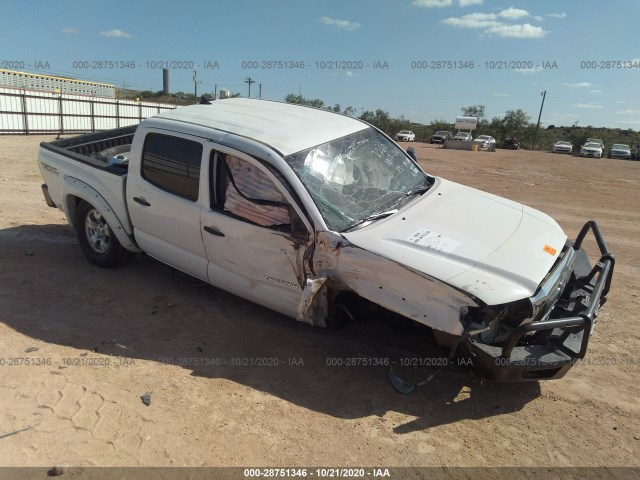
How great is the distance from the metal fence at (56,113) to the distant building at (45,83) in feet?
31.1

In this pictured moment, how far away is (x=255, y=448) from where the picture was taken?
9.42ft

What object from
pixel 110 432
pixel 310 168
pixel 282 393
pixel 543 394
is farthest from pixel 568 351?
pixel 110 432

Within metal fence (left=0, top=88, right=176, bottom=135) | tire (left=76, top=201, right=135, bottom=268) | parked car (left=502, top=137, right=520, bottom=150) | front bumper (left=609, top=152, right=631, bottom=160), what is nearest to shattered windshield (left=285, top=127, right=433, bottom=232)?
tire (left=76, top=201, right=135, bottom=268)

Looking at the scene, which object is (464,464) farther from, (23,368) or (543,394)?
(23,368)

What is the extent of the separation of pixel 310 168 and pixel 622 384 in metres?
2.99

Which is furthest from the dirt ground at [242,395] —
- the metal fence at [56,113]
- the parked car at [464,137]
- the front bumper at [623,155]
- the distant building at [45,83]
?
the front bumper at [623,155]

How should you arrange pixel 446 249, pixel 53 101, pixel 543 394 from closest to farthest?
pixel 446 249 → pixel 543 394 → pixel 53 101

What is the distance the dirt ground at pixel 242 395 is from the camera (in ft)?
9.38

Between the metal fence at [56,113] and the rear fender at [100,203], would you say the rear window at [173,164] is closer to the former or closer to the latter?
the rear fender at [100,203]

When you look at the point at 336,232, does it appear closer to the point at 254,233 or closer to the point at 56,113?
the point at 254,233

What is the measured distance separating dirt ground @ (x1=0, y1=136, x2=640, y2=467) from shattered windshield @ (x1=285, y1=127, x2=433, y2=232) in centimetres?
121

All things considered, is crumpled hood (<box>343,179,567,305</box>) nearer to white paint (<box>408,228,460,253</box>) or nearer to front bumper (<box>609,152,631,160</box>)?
white paint (<box>408,228,460,253</box>)

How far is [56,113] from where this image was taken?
22.8 meters

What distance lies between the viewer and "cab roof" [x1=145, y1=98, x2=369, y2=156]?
13.1ft
